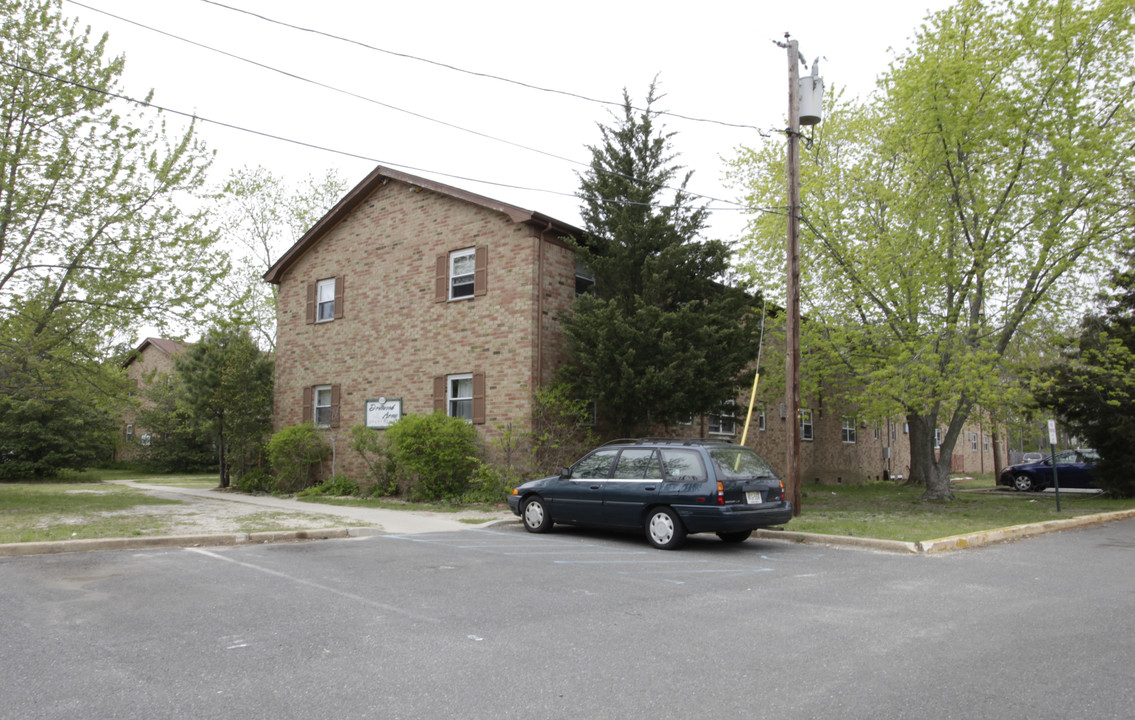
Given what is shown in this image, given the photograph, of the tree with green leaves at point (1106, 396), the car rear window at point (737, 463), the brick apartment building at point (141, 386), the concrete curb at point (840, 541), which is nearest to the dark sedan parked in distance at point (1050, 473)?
the tree with green leaves at point (1106, 396)

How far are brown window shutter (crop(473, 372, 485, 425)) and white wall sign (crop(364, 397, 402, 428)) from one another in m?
2.50

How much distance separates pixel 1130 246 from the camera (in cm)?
1856

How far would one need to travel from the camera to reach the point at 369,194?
2111 cm

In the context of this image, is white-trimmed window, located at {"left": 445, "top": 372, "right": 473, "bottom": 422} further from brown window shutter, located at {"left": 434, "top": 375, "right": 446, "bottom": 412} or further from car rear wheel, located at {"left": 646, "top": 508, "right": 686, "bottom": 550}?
car rear wheel, located at {"left": 646, "top": 508, "right": 686, "bottom": 550}

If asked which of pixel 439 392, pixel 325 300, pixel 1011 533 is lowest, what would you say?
pixel 1011 533

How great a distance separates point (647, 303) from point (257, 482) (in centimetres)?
1167

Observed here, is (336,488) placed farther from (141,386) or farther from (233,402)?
(141,386)

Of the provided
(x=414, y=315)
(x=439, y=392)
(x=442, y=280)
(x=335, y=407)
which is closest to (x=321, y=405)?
(x=335, y=407)

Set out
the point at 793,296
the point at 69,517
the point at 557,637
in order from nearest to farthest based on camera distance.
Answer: the point at 557,637 → the point at 69,517 → the point at 793,296

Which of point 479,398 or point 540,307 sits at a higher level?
point 540,307

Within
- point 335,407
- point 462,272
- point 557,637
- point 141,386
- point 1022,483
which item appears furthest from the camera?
point 141,386

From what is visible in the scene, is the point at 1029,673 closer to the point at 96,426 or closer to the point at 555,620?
the point at 555,620

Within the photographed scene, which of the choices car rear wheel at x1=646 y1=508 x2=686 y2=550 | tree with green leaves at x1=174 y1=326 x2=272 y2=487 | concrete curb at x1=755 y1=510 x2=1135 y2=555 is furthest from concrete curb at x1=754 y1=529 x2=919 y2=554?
tree with green leaves at x1=174 y1=326 x2=272 y2=487

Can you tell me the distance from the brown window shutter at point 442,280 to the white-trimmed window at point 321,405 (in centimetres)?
Answer: 479
